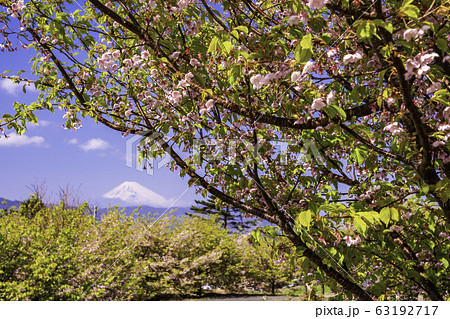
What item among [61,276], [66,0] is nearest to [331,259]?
[66,0]

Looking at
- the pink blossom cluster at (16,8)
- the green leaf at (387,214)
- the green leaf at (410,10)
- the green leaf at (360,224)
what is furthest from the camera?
the pink blossom cluster at (16,8)

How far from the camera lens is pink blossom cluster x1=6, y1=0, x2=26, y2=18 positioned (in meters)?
3.89

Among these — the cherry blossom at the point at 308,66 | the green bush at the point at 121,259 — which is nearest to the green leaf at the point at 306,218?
the cherry blossom at the point at 308,66

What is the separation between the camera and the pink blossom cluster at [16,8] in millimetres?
3895

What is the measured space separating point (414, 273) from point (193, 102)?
11.1 ft

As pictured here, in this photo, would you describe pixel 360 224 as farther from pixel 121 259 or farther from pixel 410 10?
pixel 121 259

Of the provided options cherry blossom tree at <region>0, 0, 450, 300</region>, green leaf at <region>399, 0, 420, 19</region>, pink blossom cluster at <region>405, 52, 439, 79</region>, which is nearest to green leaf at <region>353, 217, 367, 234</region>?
cherry blossom tree at <region>0, 0, 450, 300</region>

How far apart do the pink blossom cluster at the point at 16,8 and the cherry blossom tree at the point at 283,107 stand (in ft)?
0.11

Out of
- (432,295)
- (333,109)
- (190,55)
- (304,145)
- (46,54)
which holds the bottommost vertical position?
(432,295)

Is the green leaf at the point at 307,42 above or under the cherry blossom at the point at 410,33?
under

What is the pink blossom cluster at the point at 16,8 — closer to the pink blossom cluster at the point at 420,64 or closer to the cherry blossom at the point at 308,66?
the cherry blossom at the point at 308,66

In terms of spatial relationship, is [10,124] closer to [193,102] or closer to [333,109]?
[193,102]

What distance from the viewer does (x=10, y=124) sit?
4309mm

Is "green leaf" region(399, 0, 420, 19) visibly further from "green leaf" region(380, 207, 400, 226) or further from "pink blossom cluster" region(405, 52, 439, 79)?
"green leaf" region(380, 207, 400, 226)
